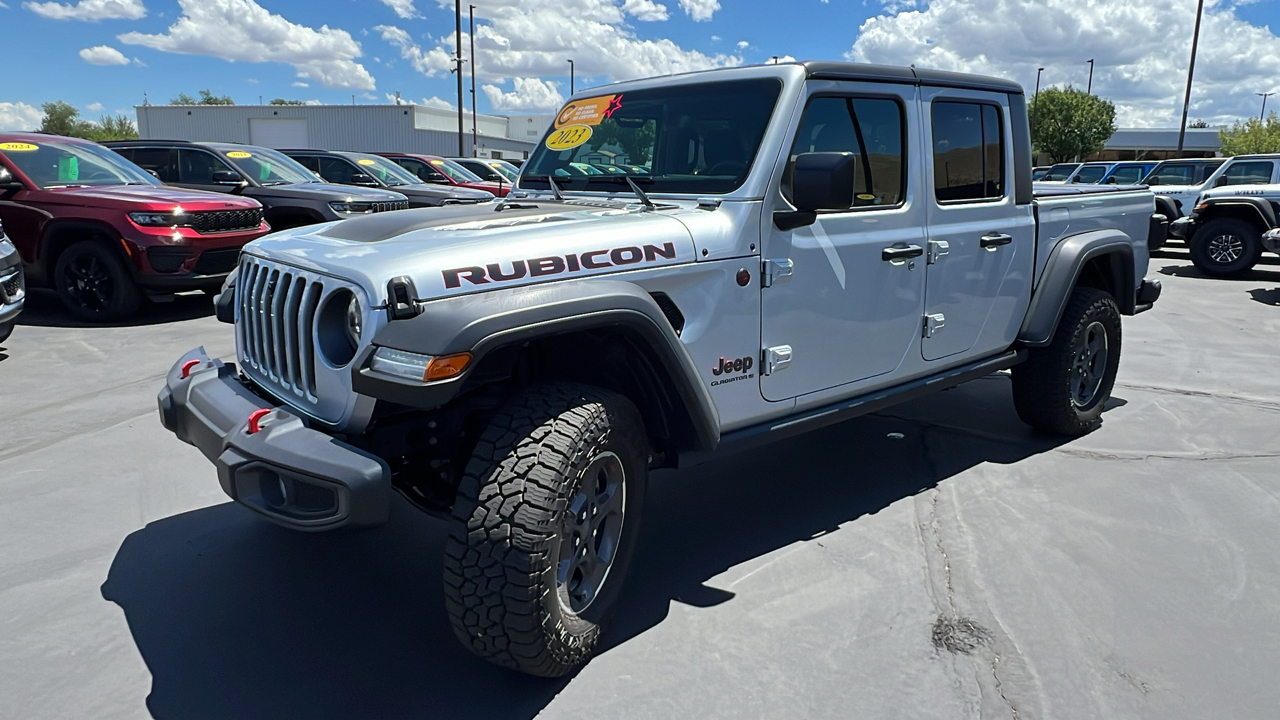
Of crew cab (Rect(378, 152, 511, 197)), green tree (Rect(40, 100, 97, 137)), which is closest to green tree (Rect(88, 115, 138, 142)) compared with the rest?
green tree (Rect(40, 100, 97, 137))

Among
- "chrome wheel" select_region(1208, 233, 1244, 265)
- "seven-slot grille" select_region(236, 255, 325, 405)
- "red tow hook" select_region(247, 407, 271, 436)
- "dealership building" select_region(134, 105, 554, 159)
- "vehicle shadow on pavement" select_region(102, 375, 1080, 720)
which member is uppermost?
"dealership building" select_region(134, 105, 554, 159)

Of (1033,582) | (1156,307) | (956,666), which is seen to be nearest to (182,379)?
(956,666)

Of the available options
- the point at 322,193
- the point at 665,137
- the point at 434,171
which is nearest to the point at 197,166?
the point at 322,193

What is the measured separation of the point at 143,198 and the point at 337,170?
6.14 m

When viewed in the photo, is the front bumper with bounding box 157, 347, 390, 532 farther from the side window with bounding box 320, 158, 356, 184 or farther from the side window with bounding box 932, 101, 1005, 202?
the side window with bounding box 320, 158, 356, 184

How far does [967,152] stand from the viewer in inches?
173

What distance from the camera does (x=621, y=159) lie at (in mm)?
3900

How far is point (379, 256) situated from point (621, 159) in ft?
4.88

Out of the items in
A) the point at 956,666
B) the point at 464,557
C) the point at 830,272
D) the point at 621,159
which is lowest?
the point at 956,666

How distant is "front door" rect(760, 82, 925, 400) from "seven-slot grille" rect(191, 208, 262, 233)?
6.57m

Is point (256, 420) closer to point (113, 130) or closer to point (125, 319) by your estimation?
point (125, 319)

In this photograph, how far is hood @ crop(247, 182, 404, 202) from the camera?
10.4 m

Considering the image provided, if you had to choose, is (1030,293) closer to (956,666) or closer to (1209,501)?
(1209,501)

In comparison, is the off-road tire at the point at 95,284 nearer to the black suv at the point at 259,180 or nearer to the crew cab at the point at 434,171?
the black suv at the point at 259,180
